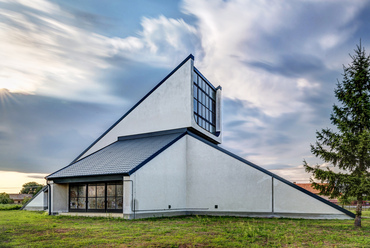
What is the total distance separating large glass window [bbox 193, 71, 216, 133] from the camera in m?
27.3

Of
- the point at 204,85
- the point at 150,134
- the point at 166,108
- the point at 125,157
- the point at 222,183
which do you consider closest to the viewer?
the point at 125,157

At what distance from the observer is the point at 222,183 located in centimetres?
2202

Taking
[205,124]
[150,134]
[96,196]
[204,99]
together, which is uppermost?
[204,99]

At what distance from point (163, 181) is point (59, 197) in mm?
7809

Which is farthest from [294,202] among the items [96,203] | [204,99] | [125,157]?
[204,99]

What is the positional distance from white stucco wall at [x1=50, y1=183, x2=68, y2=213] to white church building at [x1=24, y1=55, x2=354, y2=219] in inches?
2.6

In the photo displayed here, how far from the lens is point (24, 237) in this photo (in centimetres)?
1130

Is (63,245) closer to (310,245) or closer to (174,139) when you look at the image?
(310,245)

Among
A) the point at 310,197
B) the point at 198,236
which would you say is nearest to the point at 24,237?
the point at 198,236

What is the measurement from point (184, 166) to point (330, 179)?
425 inches

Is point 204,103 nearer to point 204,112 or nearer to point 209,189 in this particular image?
point 204,112

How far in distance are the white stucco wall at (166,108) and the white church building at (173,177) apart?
0.27 feet

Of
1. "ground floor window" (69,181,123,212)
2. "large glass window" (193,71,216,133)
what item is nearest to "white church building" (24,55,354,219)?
"ground floor window" (69,181,123,212)

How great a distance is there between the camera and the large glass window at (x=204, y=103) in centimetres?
2728
